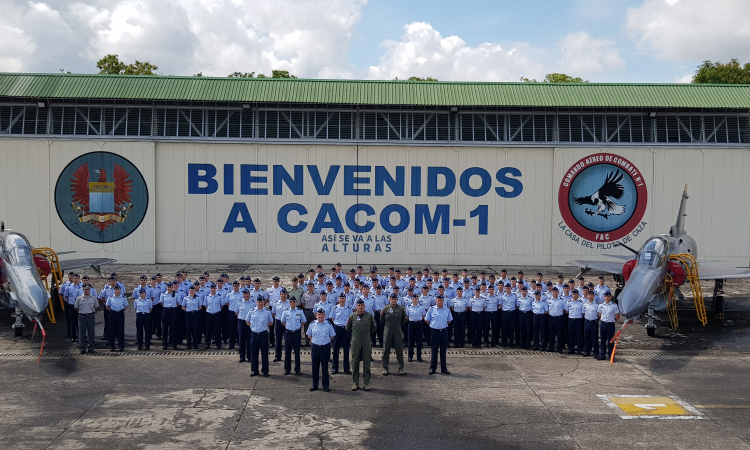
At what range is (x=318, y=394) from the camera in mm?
11031

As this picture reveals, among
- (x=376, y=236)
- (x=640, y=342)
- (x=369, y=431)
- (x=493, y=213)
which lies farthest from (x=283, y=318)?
(x=493, y=213)

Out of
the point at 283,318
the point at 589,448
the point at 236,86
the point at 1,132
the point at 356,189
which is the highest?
the point at 236,86

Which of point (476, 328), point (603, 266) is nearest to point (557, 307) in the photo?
point (476, 328)

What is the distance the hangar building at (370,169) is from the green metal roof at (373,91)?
9 cm

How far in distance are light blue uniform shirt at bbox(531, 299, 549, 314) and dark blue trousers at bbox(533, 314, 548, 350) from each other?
0.38 feet

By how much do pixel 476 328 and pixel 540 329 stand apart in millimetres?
1557

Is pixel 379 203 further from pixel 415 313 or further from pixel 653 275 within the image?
pixel 653 275

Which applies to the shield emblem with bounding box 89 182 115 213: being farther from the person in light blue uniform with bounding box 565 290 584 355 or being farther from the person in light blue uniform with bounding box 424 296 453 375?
the person in light blue uniform with bounding box 565 290 584 355

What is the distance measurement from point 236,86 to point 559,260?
16342mm

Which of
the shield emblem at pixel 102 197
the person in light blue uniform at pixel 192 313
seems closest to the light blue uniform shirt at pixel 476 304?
the person in light blue uniform at pixel 192 313

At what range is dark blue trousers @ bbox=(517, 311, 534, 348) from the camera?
1462cm

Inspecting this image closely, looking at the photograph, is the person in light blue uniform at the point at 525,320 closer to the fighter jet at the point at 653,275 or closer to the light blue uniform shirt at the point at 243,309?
the fighter jet at the point at 653,275

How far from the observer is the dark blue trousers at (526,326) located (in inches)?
576

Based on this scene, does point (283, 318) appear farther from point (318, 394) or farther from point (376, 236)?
point (376, 236)
